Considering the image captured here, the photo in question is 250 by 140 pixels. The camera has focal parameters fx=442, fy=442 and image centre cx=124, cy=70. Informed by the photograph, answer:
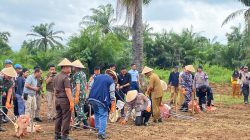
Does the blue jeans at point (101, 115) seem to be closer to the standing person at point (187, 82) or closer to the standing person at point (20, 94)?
the standing person at point (20, 94)

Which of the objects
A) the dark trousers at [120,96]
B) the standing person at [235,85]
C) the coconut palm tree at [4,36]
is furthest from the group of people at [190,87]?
the coconut palm tree at [4,36]

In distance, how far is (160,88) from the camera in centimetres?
1305

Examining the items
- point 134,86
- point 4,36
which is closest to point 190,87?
point 134,86

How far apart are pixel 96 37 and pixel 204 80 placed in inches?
631

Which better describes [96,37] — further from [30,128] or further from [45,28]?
[45,28]

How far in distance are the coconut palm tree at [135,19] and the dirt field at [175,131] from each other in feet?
15.7

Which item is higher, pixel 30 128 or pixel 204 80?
pixel 204 80

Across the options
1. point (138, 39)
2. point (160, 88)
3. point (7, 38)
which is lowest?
point (160, 88)

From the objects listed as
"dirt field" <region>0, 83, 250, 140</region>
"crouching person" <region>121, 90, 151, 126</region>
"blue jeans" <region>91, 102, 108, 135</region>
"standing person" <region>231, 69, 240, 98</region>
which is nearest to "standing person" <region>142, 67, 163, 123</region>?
"dirt field" <region>0, 83, 250, 140</region>

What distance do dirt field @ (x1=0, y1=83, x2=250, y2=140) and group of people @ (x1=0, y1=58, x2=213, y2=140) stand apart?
0.41 metres

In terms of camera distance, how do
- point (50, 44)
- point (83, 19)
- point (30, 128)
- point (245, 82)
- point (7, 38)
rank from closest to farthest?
1. point (30, 128)
2. point (245, 82)
3. point (83, 19)
4. point (7, 38)
5. point (50, 44)

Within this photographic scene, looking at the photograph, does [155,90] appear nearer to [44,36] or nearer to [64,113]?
[64,113]

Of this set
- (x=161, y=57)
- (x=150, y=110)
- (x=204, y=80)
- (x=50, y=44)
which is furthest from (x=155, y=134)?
(x=50, y=44)

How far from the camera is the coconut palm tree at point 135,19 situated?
17.8 m
